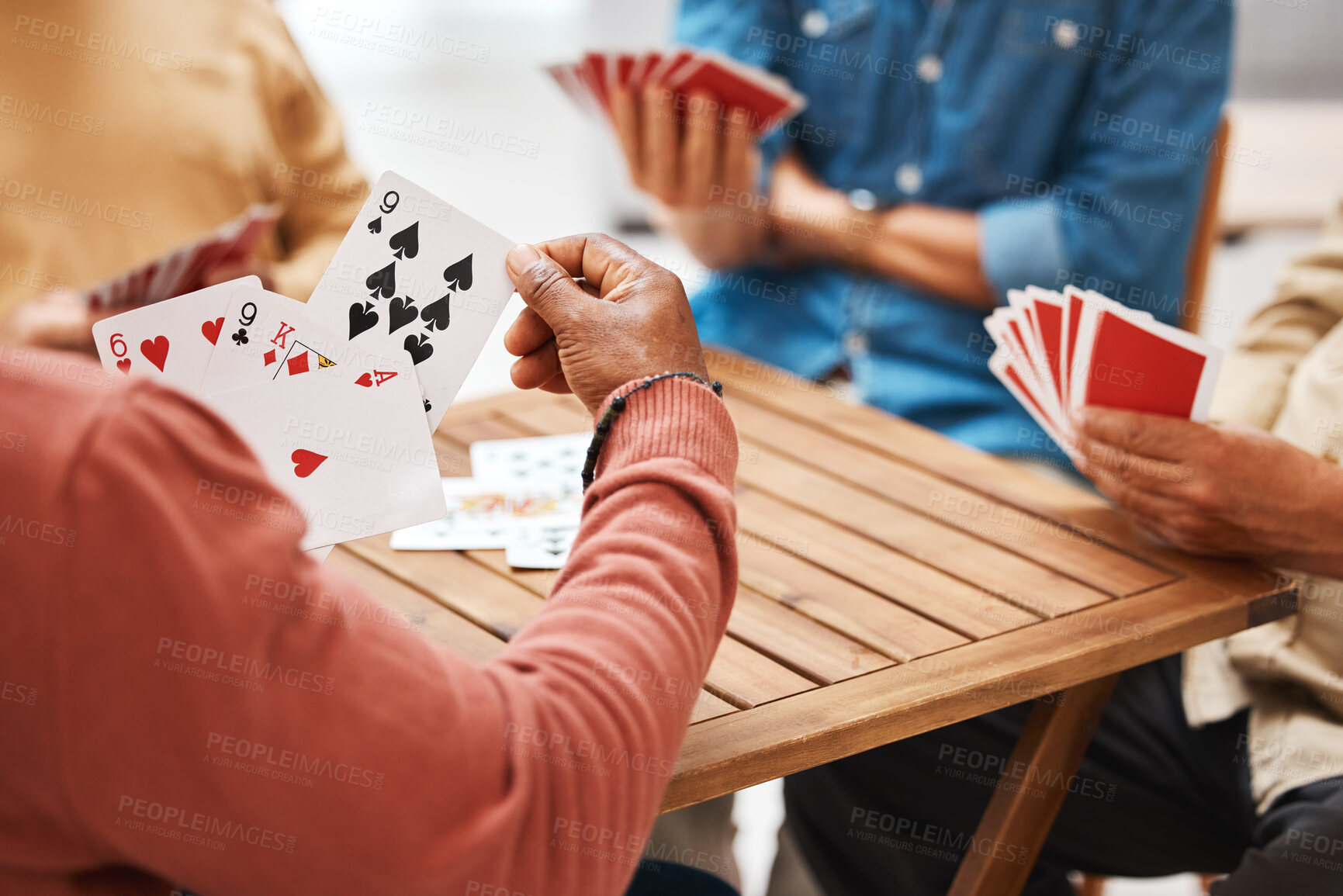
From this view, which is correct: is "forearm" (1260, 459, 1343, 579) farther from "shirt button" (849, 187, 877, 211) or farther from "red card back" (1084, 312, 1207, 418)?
"shirt button" (849, 187, 877, 211)

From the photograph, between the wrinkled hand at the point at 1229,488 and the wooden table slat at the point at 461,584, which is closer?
the wooden table slat at the point at 461,584

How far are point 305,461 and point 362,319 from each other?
0.15 meters

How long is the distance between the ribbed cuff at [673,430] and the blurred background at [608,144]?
1457 millimetres

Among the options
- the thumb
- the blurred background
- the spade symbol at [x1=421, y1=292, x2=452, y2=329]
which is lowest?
the blurred background

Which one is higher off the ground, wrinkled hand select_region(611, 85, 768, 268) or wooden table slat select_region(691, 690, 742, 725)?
wrinkled hand select_region(611, 85, 768, 268)

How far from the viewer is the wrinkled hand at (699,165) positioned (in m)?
2.00

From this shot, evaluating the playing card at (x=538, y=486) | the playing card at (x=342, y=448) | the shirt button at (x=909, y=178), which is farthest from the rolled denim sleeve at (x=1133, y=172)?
the playing card at (x=342, y=448)

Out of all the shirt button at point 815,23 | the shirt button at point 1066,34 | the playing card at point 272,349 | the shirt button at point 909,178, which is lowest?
the shirt button at point 909,178

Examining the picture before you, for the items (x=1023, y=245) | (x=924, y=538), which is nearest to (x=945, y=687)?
(x=924, y=538)

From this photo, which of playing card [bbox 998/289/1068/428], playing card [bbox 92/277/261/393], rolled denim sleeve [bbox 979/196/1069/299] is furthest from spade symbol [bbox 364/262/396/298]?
rolled denim sleeve [bbox 979/196/1069/299]

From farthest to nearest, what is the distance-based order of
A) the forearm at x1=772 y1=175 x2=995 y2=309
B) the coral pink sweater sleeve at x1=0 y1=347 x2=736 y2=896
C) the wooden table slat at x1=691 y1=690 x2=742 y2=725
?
the forearm at x1=772 y1=175 x2=995 y2=309
the wooden table slat at x1=691 y1=690 x2=742 y2=725
the coral pink sweater sleeve at x1=0 y1=347 x2=736 y2=896

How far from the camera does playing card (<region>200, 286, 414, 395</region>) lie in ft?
3.34

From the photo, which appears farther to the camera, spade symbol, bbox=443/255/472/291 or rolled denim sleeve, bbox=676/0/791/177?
rolled denim sleeve, bbox=676/0/791/177

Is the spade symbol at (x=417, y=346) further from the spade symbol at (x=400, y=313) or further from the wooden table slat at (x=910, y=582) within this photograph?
the wooden table slat at (x=910, y=582)
